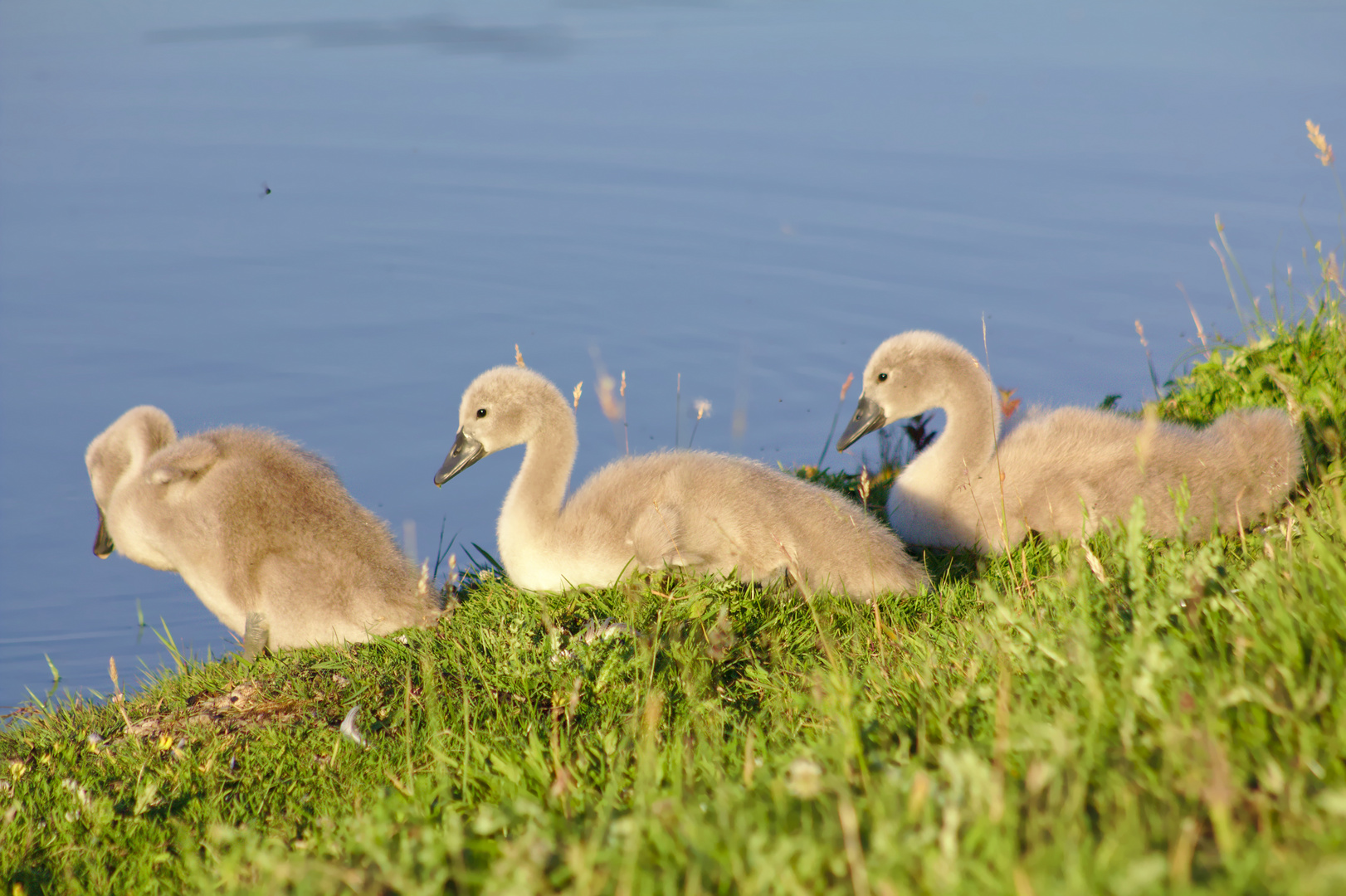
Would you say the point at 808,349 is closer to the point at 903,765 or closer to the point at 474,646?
the point at 474,646

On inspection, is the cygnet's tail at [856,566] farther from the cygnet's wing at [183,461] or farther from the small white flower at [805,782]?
the cygnet's wing at [183,461]

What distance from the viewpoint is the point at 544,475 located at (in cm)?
551

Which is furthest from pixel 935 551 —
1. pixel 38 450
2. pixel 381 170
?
pixel 381 170

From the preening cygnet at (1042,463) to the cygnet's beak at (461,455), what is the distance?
176cm

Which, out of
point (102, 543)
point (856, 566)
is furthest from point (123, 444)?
point (856, 566)

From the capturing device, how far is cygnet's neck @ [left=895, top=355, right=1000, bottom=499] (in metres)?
5.70

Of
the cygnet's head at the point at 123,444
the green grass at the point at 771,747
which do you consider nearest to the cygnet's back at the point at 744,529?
the green grass at the point at 771,747

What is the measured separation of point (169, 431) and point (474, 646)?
2275 mm

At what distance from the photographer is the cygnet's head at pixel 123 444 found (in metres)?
5.80

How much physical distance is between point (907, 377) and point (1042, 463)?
2.56 feet

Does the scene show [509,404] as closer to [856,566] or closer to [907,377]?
[856,566]

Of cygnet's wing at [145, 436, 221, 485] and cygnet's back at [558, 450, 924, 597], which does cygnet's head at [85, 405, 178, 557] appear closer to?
cygnet's wing at [145, 436, 221, 485]

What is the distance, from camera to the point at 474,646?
4.62 metres

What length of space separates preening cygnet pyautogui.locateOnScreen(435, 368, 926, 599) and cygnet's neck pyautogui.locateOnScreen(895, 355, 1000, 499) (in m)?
0.73
